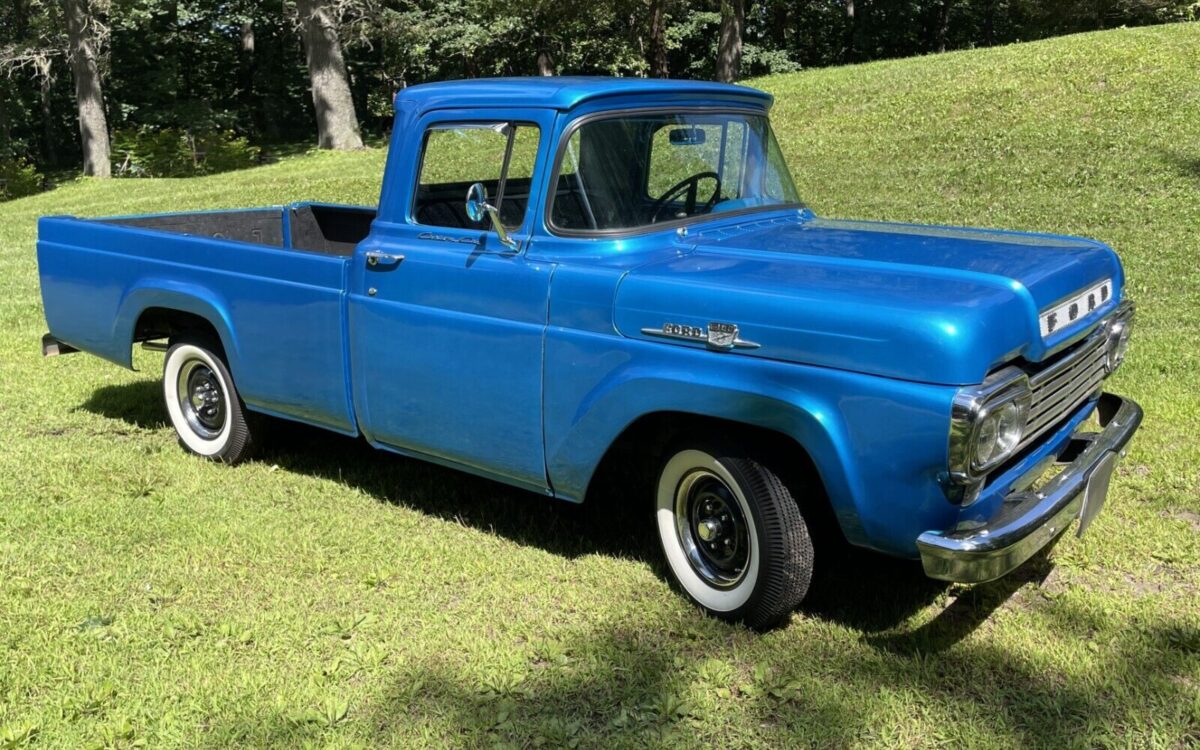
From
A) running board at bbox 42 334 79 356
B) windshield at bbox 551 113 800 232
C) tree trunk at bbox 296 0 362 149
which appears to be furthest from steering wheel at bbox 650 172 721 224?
tree trunk at bbox 296 0 362 149

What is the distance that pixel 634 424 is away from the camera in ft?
12.9

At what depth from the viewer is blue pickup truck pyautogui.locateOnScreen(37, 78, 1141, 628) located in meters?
3.18

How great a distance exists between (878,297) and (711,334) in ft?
1.89

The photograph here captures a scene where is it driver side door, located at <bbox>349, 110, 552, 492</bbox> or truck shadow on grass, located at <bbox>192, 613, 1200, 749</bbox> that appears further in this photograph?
driver side door, located at <bbox>349, 110, 552, 492</bbox>

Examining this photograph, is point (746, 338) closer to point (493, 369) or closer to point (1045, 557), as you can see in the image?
point (493, 369)

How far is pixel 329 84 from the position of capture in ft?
78.8

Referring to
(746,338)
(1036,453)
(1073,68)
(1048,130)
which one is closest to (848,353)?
(746,338)

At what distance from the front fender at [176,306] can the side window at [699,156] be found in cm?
242

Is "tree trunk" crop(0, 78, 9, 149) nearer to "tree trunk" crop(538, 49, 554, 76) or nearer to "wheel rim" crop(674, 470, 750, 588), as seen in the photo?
"tree trunk" crop(538, 49, 554, 76)

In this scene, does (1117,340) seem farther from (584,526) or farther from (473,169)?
(473,169)

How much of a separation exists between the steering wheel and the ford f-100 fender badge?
2.61ft

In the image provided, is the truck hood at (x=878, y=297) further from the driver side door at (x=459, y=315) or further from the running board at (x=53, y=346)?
the running board at (x=53, y=346)

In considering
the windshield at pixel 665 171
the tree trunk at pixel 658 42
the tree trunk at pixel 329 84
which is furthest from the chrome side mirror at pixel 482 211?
the tree trunk at pixel 658 42

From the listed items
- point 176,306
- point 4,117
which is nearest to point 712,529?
point 176,306
